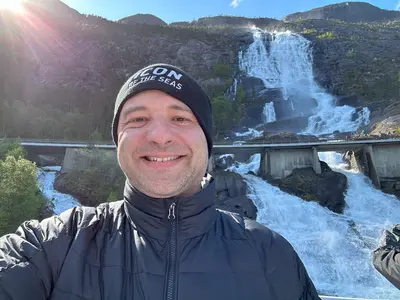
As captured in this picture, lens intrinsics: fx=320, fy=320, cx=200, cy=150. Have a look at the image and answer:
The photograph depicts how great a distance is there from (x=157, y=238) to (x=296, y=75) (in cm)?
6659

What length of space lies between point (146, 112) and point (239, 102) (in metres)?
56.7

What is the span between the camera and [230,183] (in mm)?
26469

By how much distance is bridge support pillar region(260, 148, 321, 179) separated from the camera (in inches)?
1211

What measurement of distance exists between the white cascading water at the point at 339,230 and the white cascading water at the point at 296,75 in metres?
18.3

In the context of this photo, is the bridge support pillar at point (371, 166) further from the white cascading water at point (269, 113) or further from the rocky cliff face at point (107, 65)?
the white cascading water at point (269, 113)

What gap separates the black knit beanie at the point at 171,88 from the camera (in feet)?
5.99

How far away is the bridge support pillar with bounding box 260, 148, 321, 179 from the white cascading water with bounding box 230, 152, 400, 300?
2.42 m

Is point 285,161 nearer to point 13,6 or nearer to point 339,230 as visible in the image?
point 339,230

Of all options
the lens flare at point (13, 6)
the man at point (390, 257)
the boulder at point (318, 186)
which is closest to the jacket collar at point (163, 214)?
the man at point (390, 257)

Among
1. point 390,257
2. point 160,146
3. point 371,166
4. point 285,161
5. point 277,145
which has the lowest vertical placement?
point 371,166

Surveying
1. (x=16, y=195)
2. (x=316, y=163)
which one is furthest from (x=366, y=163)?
(x=16, y=195)

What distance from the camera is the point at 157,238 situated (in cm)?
167

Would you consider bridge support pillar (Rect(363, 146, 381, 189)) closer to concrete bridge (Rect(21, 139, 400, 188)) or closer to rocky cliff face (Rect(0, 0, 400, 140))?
concrete bridge (Rect(21, 139, 400, 188))

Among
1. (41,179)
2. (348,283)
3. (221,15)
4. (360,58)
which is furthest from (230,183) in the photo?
(221,15)
